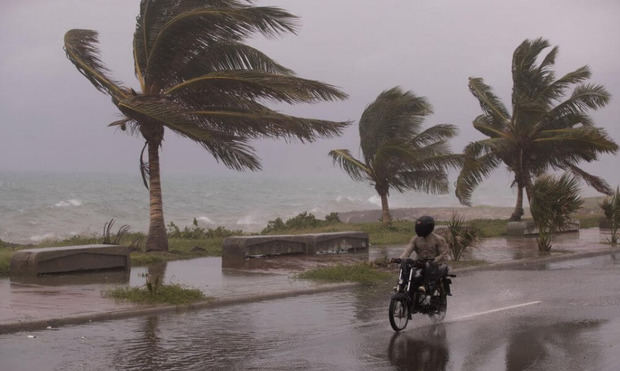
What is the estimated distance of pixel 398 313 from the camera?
9.83 m

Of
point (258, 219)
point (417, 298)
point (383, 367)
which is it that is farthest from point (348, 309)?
point (258, 219)

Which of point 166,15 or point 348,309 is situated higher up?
point 166,15

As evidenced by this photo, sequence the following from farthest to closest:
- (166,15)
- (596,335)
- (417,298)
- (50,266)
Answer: (166,15) → (50,266) → (417,298) → (596,335)

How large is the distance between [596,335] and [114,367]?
5.51 metres

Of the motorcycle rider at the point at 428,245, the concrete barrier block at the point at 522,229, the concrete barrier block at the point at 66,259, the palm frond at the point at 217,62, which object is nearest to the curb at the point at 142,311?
the motorcycle rider at the point at 428,245

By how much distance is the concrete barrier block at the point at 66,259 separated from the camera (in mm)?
14922

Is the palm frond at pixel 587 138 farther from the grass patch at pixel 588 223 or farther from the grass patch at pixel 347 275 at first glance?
the grass patch at pixel 347 275

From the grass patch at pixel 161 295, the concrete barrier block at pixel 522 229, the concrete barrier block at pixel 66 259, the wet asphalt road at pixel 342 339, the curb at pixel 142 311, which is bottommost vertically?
the wet asphalt road at pixel 342 339

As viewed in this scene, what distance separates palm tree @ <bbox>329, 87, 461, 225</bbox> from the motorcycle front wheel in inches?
870

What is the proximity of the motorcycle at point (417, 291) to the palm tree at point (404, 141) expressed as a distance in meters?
21.5

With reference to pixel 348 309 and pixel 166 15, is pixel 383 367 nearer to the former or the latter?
pixel 348 309

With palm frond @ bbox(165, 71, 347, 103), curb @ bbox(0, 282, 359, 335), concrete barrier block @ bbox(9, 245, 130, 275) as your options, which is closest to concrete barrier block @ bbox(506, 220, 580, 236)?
palm frond @ bbox(165, 71, 347, 103)

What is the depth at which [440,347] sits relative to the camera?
29.5 ft

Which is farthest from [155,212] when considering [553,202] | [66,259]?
[553,202]
